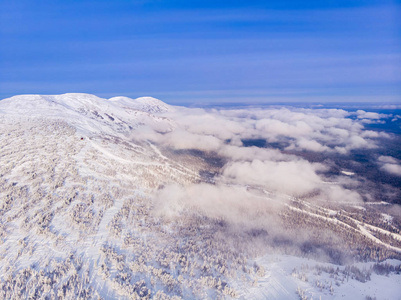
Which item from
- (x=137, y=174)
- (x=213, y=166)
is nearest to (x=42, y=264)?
(x=137, y=174)

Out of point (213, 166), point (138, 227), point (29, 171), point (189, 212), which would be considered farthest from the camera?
point (213, 166)

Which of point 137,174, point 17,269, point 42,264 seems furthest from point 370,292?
point 137,174

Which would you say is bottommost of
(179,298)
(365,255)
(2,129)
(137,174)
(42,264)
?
(365,255)

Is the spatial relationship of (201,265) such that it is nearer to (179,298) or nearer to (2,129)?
(179,298)

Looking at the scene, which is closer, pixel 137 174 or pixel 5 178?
pixel 5 178

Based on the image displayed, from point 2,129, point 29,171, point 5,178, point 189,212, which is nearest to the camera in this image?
point 5,178

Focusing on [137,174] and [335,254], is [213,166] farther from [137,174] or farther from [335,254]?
[335,254]

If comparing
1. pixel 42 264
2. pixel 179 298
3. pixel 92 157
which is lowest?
pixel 179 298

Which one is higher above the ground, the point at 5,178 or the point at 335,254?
the point at 5,178

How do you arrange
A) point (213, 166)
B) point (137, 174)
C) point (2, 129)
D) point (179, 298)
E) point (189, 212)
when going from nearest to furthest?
point (179, 298), point (189, 212), point (137, 174), point (2, 129), point (213, 166)
